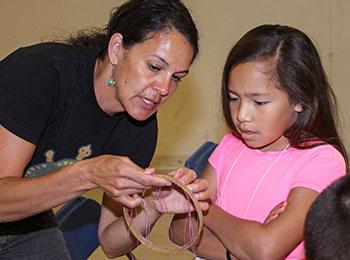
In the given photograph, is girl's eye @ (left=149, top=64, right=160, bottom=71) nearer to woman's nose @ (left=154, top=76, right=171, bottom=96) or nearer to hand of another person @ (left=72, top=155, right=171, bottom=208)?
woman's nose @ (left=154, top=76, right=171, bottom=96)

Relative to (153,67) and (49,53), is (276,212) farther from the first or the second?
(49,53)

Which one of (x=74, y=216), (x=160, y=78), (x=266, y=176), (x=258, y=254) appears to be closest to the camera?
(x=258, y=254)

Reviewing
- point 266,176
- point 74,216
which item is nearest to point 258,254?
point 266,176

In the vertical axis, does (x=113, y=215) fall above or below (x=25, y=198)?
below

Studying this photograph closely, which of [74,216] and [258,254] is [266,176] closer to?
[258,254]

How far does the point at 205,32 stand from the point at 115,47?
330 cm

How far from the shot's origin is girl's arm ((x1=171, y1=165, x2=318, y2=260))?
62.5 inches

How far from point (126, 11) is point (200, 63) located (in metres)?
3.28

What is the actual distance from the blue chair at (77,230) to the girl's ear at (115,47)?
1.98ft

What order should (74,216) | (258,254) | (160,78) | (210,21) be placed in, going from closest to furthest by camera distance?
(258,254), (160,78), (74,216), (210,21)

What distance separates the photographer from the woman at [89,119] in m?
1.60

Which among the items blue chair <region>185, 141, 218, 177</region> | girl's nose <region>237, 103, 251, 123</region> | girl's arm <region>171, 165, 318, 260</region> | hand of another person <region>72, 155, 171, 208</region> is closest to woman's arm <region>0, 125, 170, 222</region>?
hand of another person <region>72, 155, 171, 208</region>

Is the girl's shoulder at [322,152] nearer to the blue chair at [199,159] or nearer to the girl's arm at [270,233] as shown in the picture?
the girl's arm at [270,233]

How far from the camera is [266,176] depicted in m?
1.87
